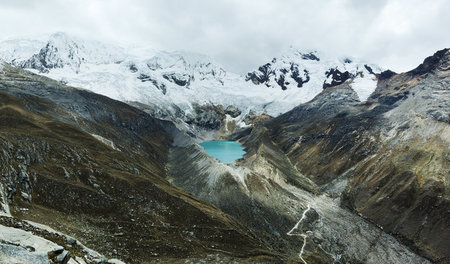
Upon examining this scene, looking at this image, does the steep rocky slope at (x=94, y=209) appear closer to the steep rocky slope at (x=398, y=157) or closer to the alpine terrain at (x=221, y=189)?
the alpine terrain at (x=221, y=189)

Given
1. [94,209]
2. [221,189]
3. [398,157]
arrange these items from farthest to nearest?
[398,157], [221,189], [94,209]

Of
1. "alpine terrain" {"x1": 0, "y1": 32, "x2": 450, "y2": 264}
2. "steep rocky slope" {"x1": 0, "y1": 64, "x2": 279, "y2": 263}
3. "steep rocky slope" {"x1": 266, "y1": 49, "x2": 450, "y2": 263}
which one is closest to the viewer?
"steep rocky slope" {"x1": 0, "y1": 64, "x2": 279, "y2": 263}

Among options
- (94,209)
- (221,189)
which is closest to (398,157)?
(221,189)

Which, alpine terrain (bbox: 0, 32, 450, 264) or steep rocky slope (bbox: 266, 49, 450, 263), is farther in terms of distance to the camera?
steep rocky slope (bbox: 266, 49, 450, 263)

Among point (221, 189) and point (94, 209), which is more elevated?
point (221, 189)

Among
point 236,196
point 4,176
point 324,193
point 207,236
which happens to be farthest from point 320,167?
point 4,176

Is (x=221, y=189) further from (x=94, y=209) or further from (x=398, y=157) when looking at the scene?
(x=398, y=157)

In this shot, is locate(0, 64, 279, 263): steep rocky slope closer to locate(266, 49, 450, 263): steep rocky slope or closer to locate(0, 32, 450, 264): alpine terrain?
locate(0, 32, 450, 264): alpine terrain

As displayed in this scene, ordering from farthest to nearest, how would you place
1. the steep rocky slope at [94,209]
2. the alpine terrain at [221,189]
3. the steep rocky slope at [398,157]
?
the steep rocky slope at [398,157] < the alpine terrain at [221,189] < the steep rocky slope at [94,209]

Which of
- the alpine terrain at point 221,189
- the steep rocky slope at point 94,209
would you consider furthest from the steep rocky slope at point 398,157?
the steep rocky slope at point 94,209

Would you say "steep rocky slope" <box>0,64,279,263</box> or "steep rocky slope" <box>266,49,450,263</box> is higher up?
"steep rocky slope" <box>266,49,450,263</box>

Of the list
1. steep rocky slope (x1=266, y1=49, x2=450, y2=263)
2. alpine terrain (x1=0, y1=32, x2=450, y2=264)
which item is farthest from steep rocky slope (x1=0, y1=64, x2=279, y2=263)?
steep rocky slope (x1=266, y1=49, x2=450, y2=263)
